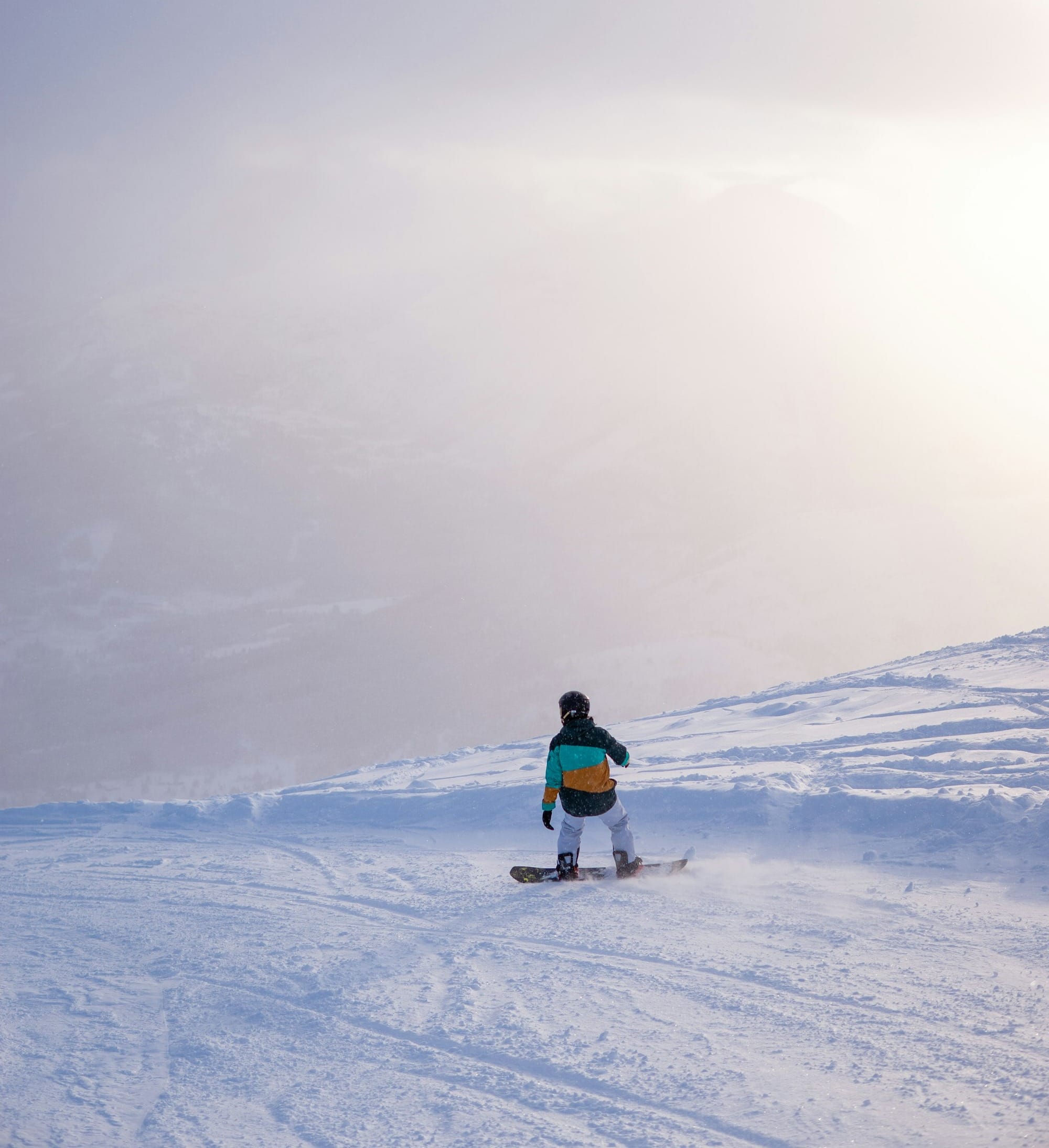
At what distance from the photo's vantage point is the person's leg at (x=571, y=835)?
613 cm

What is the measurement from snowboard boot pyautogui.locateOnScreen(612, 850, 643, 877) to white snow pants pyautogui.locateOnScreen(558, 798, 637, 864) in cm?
2

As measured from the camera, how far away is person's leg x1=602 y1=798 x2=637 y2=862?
610cm

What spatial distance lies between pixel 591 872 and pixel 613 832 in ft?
1.16

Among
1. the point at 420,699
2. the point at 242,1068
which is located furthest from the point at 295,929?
the point at 420,699

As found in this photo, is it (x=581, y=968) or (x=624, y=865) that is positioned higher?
(x=624, y=865)

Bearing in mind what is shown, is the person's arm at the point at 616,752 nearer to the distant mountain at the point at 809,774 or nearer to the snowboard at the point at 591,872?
the snowboard at the point at 591,872

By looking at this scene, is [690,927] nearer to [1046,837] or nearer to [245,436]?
[1046,837]

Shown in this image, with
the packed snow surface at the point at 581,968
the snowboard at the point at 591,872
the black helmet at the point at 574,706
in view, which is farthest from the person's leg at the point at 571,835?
the black helmet at the point at 574,706

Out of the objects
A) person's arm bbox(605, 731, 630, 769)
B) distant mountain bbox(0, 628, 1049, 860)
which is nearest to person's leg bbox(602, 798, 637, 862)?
person's arm bbox(605, 731, 630, 769)

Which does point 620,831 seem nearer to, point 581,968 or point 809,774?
point 581,968

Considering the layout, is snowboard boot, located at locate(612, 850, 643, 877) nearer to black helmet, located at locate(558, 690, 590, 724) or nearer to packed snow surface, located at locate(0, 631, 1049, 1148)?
packed snow surface, located at locate(0, 631, 1049, 1148)

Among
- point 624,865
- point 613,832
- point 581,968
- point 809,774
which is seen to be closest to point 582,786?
point 613,832

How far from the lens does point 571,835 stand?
20.1 feet

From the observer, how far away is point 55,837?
30.8 feet
